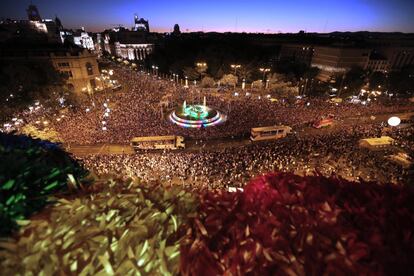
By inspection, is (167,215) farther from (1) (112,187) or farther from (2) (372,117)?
(2) (372,117)

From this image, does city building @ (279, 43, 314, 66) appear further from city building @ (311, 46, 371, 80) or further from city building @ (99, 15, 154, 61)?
city building @ (99, 15, 154, 61)

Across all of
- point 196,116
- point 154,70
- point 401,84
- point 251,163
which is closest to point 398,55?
point 401,84

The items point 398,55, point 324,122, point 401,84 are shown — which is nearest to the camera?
point 324,122

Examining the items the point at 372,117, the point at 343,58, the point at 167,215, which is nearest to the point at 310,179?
the point at 167,215

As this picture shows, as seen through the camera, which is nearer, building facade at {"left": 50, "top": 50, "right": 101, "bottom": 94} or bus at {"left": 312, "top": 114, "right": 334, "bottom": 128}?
bus at {"left": 312, "top": 114, "right": 334, "bottom": 128}

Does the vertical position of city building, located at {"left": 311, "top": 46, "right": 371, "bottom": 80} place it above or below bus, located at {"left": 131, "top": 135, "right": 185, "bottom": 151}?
above

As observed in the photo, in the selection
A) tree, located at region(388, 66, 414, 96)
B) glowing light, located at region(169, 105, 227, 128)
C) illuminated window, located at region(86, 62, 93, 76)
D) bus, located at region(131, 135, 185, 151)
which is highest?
illuminated window, located at region(86, 62, 93, 76)

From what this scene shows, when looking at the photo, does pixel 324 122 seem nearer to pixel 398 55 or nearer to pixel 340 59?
pixel 340 59

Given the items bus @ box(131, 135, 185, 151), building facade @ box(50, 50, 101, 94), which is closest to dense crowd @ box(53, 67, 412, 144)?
bus @ box(131, 135, 185, 151)
